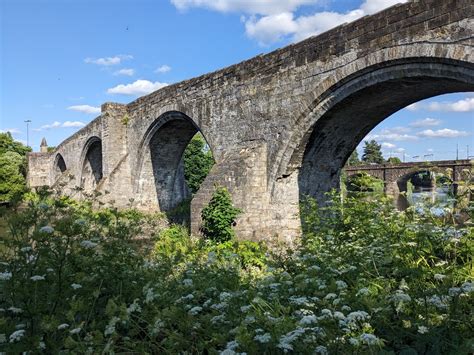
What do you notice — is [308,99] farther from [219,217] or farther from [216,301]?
[216,301]

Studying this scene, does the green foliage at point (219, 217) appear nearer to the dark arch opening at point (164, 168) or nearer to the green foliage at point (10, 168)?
the dark arch opening at point (164, 168)

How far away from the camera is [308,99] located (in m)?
8.30

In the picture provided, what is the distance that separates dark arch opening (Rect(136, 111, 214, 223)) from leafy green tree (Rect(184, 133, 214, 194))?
351 inches

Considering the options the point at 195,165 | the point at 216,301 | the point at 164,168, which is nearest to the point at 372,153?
the point at 195,165

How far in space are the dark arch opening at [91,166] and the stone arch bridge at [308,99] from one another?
991cm

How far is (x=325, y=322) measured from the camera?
7.66 ft

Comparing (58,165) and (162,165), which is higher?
(58,165)

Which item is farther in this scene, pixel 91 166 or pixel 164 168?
pixel 91 166

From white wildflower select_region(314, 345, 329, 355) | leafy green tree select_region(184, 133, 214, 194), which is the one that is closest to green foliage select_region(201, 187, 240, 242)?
white wildflower select_region(314, 345, 329, 355)

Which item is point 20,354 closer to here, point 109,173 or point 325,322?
point 325,322

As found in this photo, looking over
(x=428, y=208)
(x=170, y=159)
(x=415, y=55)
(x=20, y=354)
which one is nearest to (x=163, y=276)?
(x=20, y=354)

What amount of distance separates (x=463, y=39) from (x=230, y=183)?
5395 millimetres

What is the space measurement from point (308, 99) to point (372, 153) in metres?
66.9

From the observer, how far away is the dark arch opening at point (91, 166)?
22.4 m
